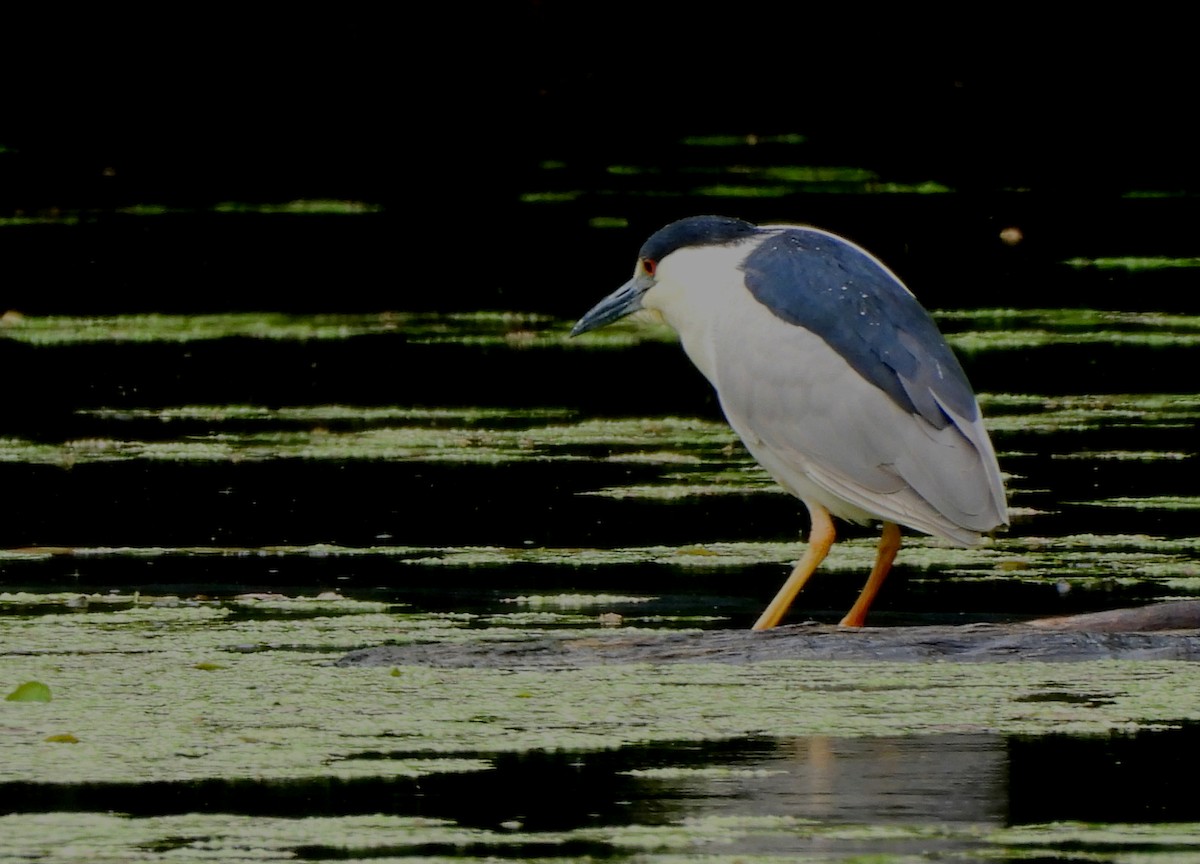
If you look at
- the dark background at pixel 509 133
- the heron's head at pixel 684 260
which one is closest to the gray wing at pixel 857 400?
the heron's head at pixel 684 260

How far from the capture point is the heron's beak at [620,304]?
8570mm

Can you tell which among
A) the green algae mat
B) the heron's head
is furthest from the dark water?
the heron's head

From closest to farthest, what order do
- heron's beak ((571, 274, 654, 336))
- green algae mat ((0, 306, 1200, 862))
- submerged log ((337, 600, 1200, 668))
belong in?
green algae mat ((0, 306, 1200, 862)) → submerged log ((337, 600, 1200, 668)) → heron's beak ((571, 274, 654, 336))

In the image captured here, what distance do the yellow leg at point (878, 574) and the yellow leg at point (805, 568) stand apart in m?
0.14

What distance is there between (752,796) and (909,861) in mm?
621

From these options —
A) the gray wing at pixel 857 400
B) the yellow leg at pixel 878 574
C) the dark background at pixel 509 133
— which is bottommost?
the yellow leg at pixel 878 574

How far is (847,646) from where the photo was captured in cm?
705

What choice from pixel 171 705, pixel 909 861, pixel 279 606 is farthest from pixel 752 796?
pixel 279 606

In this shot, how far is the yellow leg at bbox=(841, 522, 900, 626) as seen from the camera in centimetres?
774

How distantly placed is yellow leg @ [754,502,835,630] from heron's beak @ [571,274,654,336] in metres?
0.88

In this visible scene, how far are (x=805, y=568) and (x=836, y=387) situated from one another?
0.48 m

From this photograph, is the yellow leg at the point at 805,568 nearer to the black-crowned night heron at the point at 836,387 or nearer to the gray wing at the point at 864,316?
the black-crowned night heron at the point at 836,387

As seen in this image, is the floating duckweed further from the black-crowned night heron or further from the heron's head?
the heron's head

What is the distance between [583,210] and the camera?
68.2 ft
